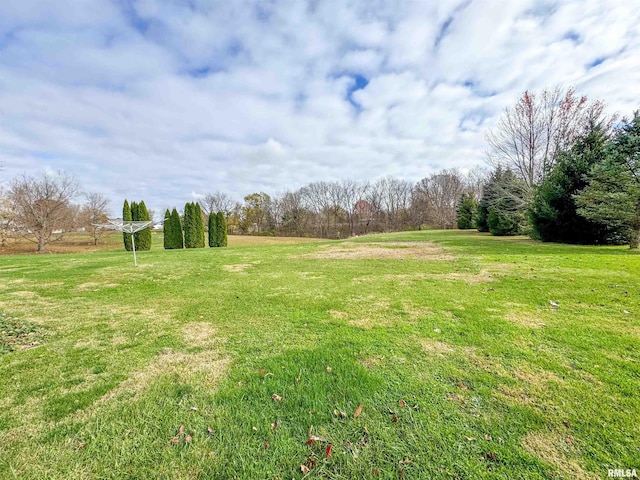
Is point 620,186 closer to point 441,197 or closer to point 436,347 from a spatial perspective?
point 436,347

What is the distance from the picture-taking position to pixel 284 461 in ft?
5.27

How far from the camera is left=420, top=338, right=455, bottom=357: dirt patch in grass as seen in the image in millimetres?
2847

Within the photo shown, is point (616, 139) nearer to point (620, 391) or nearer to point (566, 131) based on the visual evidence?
point (566, 131)

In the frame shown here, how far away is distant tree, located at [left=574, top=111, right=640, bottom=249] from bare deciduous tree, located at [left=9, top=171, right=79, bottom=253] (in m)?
33.5

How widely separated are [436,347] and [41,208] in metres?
30.7

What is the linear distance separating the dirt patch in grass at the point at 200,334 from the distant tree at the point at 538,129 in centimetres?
1974

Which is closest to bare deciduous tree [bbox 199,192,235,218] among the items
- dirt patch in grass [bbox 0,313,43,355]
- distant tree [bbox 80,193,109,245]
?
distant tree [bbox 80,193,109,245]

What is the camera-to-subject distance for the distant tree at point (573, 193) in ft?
36.1

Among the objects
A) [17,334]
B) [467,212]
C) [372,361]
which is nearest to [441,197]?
[467,212]

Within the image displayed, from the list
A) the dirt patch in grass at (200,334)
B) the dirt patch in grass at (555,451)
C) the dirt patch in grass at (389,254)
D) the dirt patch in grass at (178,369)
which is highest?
the dirt patch in grass at (389,254)

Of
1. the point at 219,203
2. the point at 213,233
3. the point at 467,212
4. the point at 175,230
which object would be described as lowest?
the point at 213,233

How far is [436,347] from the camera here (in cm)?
297

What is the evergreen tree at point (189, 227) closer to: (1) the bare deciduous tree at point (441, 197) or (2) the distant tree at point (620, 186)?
(2) the distant tree at point (620, 186)

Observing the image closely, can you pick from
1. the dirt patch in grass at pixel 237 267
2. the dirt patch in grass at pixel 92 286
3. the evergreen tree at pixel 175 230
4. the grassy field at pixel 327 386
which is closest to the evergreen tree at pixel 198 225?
the evergreen tree at pixel 175 230
